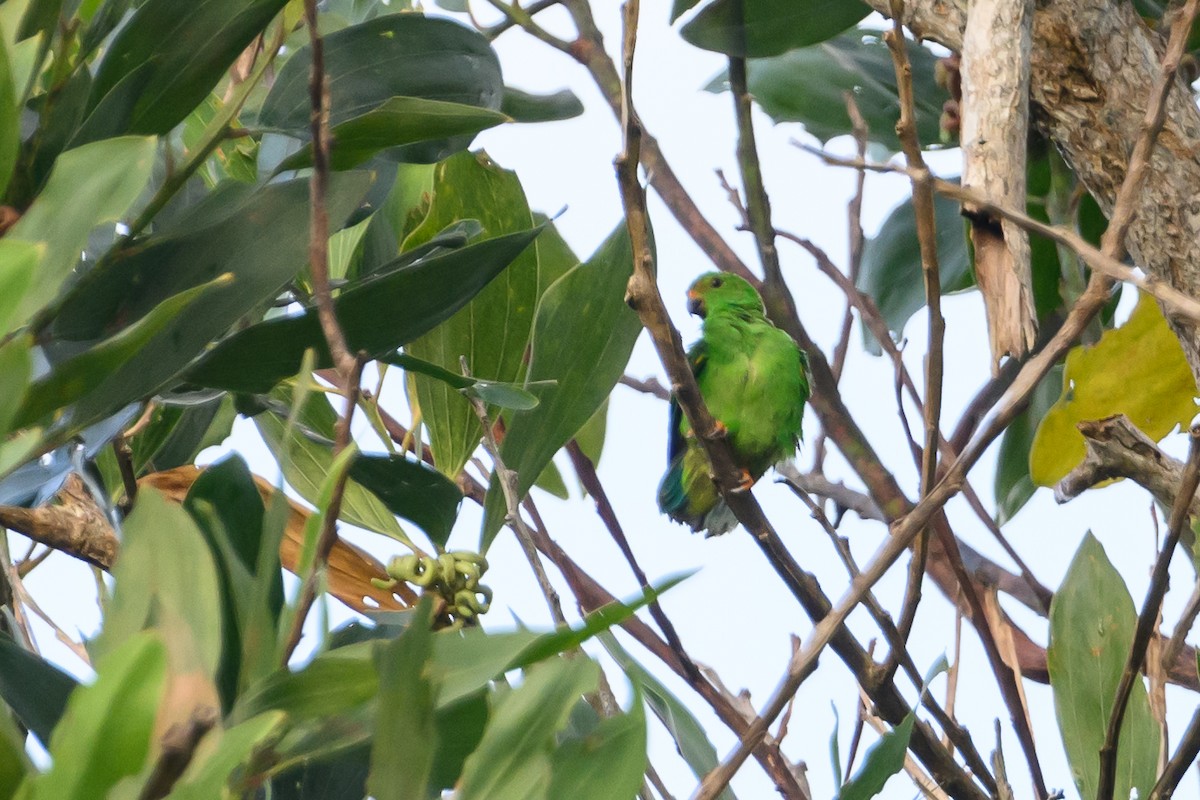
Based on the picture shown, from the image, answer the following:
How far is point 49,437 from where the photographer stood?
2.88 feet

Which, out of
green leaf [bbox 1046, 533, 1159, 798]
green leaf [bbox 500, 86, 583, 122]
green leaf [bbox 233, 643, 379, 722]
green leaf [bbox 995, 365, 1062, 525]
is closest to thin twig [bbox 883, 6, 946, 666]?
green leaf [bbox 500, 86, 583, 122]

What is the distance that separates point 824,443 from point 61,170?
1.42 m

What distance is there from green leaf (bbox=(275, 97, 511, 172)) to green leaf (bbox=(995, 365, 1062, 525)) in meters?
1.57

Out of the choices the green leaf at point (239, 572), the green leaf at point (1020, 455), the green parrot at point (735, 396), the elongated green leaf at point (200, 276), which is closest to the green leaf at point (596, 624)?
the green leaf at point (239, 572)

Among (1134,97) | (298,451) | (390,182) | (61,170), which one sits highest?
(1134,97)

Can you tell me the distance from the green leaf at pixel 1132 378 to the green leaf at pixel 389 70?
108cm

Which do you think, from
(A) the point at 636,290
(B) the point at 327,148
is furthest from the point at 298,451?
(B) the point at 327,148

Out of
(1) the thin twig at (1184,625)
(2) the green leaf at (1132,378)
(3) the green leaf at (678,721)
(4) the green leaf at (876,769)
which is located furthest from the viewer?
(2) the green leaf at (1132,378)

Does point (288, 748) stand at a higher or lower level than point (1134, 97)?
lower

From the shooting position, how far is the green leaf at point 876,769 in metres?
1.10

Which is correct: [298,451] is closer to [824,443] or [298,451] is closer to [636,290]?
[636,290]

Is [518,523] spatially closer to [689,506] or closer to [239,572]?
[239,572]

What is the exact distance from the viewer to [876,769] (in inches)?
43.4

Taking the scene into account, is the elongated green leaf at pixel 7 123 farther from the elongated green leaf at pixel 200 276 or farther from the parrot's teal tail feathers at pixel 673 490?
the parrot's teal tail feathers at pixel 673 490
